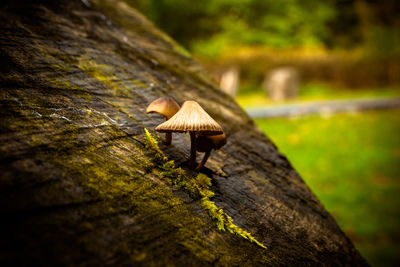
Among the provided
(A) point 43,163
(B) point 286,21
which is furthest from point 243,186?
(B) point 286,21

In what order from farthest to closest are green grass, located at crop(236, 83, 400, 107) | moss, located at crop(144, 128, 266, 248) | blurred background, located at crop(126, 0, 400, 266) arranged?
green grass, located at crop(236, 83, 400, 107)
blurred background, located at crop(126, 0, 400, 266)
moss, located at crop(144, 128, 266, 248)

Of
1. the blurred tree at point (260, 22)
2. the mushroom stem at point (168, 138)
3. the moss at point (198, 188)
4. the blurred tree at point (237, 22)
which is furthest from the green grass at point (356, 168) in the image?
A: the blurred tree at point (237, 22)

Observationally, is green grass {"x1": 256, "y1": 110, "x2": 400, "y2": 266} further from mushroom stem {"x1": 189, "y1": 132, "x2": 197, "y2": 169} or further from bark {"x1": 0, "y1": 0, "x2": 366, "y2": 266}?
mushroom stem {"x1": 189, "y1": 132, "x2": 197, "y2": 169}

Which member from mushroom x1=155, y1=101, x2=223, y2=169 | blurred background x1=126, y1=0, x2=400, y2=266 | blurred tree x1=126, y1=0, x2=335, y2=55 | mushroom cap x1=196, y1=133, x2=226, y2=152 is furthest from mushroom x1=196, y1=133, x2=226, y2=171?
blurred tree x1=126, y1=0, x2=335, y2=55

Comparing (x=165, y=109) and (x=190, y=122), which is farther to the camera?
(x=165, y=109)

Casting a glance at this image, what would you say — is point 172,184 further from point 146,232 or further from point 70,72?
point 70,72

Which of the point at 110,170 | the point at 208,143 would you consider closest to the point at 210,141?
the point at 208,143

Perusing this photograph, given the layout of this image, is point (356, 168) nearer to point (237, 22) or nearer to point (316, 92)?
point (316, 92)
